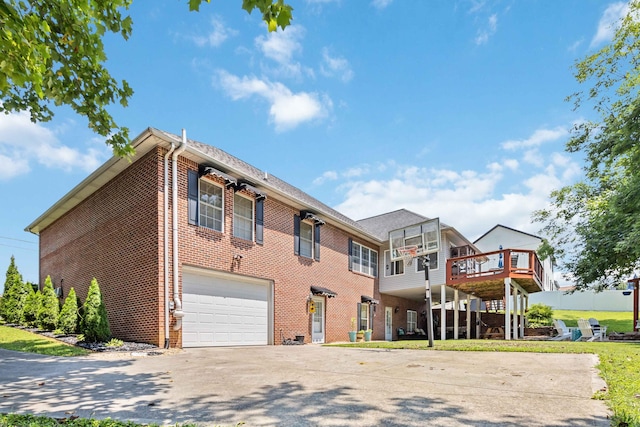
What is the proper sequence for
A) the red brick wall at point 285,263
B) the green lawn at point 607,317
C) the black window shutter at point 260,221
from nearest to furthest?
the red brick wall at point 285,263 → the black window shutter at point 260,221 → the green lawn at point 607,317

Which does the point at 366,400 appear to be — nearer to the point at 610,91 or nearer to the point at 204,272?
the point at 204,272

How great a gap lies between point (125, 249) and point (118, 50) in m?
5.73

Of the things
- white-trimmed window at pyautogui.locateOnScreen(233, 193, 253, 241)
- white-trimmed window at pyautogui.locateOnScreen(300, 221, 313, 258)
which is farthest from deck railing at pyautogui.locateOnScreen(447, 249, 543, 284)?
white-trimmed window at pyautogui.locateOnScreen(233, 193, 253, 241)

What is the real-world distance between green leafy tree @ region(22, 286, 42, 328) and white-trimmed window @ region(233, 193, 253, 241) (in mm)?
7722

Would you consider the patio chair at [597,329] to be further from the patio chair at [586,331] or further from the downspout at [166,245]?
the downspout at [166,245]

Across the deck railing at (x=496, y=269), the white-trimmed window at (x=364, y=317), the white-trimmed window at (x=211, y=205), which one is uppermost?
the white-trimmed window at (x=211, y=205)

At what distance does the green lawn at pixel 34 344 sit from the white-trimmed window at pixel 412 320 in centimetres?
1747

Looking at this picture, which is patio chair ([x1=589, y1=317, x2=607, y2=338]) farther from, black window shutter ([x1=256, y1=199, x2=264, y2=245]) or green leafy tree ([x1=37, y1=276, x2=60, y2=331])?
green leafy tree ([x1=37, y1=276, x2=60, y2=331])

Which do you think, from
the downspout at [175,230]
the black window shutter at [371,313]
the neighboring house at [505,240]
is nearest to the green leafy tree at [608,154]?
the black window shutter at [371,313]

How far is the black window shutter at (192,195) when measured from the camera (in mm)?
10484

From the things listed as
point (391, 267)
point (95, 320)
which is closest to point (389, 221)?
point (391, 267)

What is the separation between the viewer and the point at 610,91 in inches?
556

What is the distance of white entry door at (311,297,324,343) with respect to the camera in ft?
49.1

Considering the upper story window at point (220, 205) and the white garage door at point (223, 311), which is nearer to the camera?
the white garage door at point (223, 311)
